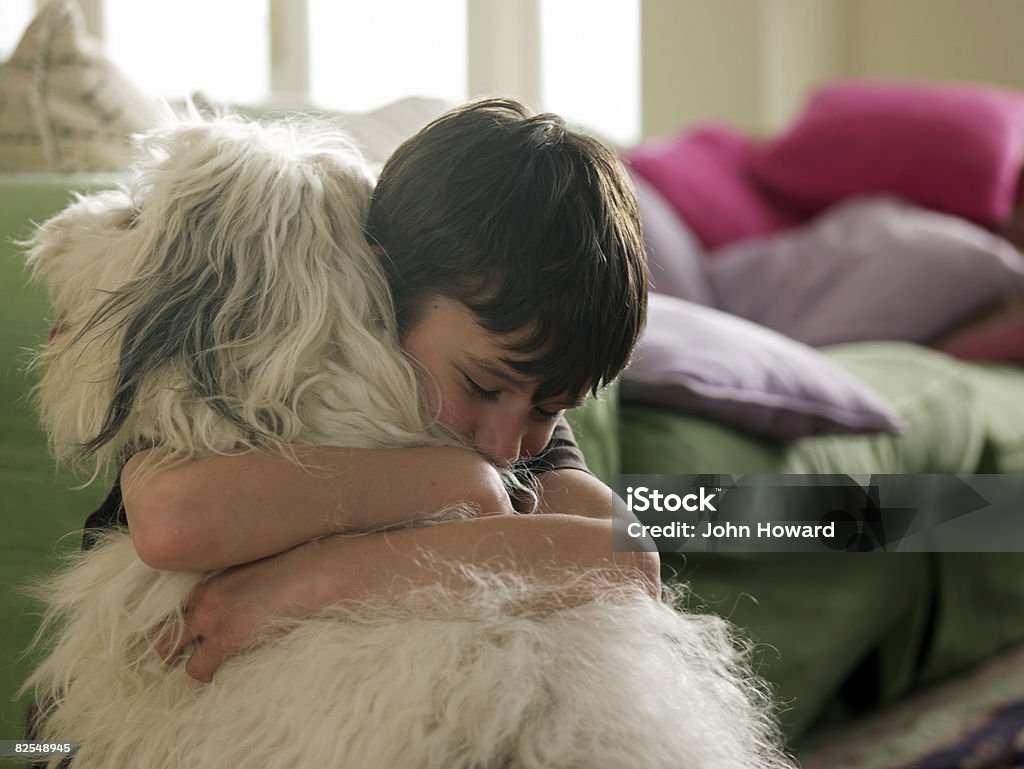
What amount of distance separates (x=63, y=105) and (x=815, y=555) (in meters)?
0.78

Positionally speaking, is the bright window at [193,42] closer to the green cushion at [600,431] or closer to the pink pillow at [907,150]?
the pink pillow at [907,150]

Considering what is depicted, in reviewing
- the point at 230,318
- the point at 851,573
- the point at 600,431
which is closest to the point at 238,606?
the point at 230,318

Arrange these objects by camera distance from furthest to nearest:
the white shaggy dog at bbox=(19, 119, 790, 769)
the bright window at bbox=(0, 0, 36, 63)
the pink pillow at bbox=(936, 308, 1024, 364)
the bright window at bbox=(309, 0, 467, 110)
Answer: the bright window at bbox=(309, 0, 467, 110), the bright window at bbox=(0, 0, 36, 63), the pink pillow at bbox=(936, 308, 1024, 364), the white shaggy dog at bbox=(19, 119, 790, 769)

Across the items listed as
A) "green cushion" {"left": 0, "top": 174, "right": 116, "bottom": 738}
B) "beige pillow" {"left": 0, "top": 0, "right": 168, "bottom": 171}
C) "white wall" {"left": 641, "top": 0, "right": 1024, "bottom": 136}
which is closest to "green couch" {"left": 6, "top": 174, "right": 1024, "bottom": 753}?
"green cushion" {"left": 0, "top": 174, "right": 116, "bottom": 738}

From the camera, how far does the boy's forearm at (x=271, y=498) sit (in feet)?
1.77

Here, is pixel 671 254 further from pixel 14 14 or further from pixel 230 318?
pixel 14 14

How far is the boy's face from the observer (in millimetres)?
596

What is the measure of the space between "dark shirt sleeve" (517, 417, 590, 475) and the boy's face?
34mm

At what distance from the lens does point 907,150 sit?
1851mm

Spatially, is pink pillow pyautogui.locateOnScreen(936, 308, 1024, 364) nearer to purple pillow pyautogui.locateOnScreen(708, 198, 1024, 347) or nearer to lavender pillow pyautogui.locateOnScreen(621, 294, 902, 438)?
purple pillow pyautogui.locateOnScreen(708, 198, 1024, 347)

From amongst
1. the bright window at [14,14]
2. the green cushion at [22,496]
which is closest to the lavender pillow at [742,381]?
the green cushion at [22,496]

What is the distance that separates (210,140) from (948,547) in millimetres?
865

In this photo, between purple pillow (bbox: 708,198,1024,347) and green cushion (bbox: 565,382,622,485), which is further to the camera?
purple pillow (bbox: 708,198,1024,347)

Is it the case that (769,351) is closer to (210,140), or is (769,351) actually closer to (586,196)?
(586,196)
